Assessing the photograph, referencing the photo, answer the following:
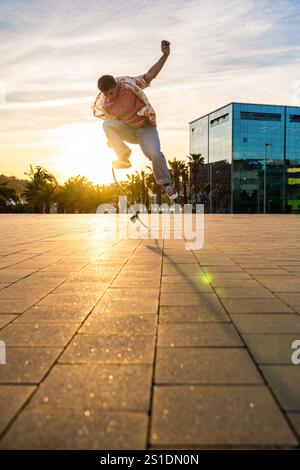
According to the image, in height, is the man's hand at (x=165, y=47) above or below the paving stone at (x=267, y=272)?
above

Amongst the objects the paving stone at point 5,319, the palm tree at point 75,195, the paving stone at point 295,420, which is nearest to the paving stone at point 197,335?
the paving stone at point 295,420

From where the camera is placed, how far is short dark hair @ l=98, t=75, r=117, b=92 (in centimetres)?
707

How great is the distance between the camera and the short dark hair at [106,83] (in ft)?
23.2

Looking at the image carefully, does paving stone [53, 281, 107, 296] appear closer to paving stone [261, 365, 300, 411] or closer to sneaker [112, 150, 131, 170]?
paving stone [261, 365, 300, 411]

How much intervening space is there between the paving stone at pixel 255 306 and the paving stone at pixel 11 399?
5.10ft

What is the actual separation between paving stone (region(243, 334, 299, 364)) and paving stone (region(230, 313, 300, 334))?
0.09 meters

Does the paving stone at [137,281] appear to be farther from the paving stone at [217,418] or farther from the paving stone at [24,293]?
the paving stone at [217,418]

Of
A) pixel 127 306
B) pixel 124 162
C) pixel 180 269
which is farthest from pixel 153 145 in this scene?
pixel 127 306

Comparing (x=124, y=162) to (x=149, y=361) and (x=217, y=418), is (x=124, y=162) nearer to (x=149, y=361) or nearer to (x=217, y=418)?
(x=149, y=361)

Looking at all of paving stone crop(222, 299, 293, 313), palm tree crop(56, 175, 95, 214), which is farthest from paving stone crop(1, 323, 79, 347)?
palm tree crop(56, 175, 95, 214)

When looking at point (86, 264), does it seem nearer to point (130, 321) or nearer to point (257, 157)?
point (130, 321)

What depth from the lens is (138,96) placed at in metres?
7.52

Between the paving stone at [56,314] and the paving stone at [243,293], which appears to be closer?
the paving stone at [56,314]

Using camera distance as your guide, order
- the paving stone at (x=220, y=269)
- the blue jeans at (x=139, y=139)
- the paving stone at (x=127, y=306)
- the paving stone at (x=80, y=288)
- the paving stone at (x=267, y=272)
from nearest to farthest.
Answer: the paving stone at (x=127, y=306) < the paving stone at (x=80, y=288) < the paving stone at (x=267, y=272) < the paving stone at (x=220, y=269) < the blue jeans at (x=139, y=139)
